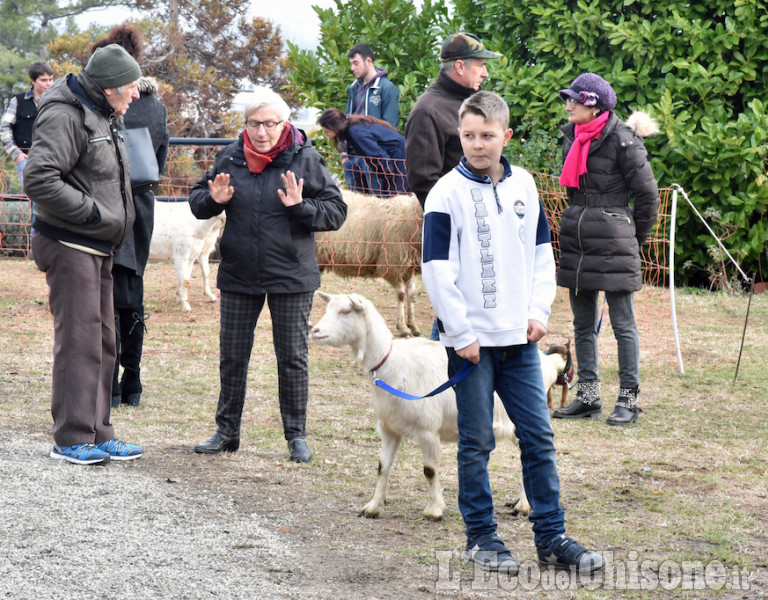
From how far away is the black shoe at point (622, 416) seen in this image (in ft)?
20.4

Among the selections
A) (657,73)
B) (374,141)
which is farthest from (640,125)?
(657,73)

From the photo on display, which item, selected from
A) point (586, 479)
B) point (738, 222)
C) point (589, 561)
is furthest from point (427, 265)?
point (738, 222)

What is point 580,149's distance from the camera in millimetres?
6219

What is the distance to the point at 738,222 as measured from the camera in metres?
11.1

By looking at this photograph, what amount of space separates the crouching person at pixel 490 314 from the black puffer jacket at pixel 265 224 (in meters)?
1.47

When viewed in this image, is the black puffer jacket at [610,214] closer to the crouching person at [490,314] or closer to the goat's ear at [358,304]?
the goat's ear at [358,304]

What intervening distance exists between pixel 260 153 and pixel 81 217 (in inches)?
37.9

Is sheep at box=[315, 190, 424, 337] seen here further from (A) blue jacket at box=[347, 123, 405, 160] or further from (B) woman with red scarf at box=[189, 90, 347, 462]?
(B) woman with red scarf at box=[189, 90, 347, 462]

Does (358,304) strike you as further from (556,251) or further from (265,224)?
(556,251)

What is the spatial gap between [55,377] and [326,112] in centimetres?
560

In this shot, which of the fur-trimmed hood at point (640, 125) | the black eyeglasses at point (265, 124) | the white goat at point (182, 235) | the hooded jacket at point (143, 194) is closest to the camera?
the black eyeglasses at point (265, 124)

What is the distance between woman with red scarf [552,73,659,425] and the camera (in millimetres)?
6141

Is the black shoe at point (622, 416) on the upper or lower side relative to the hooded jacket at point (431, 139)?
lower

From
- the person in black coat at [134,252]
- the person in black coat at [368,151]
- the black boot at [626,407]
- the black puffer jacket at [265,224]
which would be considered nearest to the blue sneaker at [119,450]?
the person in black coat at [134,252]
